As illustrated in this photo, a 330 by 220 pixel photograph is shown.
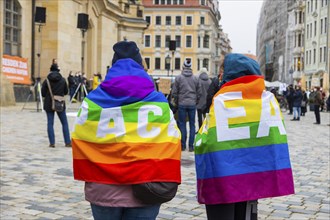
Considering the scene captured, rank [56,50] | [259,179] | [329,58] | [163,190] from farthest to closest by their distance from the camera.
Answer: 1. [329,58]
2. [56,50]
3. [259,179]
4. [163,190]

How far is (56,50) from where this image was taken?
29.3 meters

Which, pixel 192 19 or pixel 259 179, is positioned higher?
pixel 192 19

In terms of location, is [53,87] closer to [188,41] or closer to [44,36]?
[44,36]

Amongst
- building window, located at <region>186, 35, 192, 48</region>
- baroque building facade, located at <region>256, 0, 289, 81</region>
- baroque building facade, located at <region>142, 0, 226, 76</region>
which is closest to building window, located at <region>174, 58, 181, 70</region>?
baroque building facade, located at <region>142, 0, 226, 76</region>

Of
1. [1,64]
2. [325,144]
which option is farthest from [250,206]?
[1,64]

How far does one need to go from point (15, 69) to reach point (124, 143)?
2295 centimetres

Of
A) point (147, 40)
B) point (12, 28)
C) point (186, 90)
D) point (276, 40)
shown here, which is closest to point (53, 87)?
A: point (186, 90)

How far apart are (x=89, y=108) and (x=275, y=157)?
1216 mm

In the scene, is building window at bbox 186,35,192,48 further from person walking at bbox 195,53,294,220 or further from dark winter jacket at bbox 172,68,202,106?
person walking at bbox 195,53,294,220

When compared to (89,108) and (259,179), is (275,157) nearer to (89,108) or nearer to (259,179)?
(259,179)

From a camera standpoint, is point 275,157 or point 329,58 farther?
point 329,58

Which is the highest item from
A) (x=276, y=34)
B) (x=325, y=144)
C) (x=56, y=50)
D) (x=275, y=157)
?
(x=276, y=34)

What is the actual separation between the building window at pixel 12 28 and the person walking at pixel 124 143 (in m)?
25.5

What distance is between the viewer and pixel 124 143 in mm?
3080
